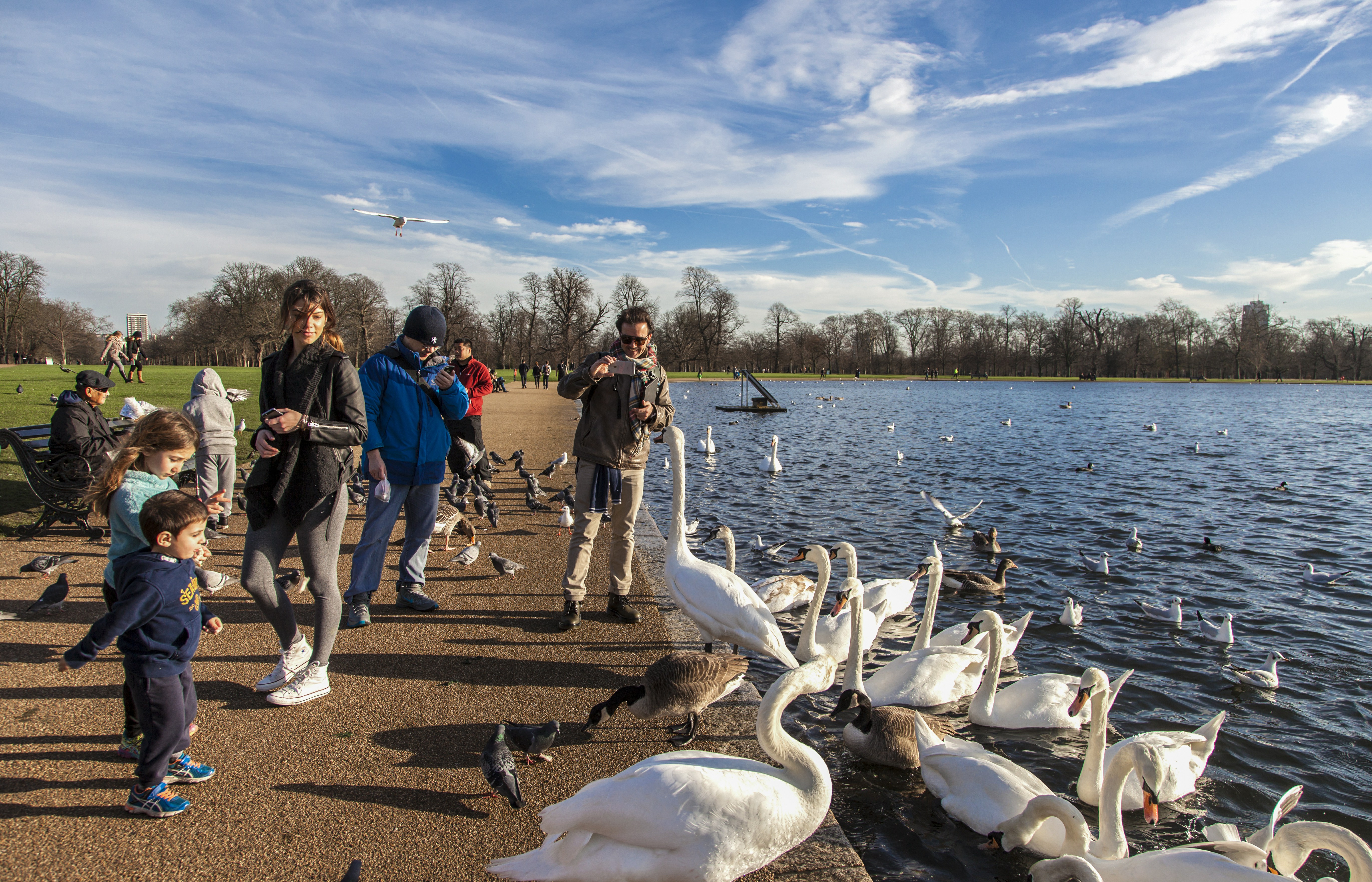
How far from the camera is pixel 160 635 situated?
113 inches

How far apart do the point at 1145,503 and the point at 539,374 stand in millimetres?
45491

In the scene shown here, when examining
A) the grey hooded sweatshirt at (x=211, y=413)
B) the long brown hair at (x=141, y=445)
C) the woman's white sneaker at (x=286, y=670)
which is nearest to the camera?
the long brown hair at (x=141, y=445)

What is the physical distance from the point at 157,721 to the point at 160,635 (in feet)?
1.21

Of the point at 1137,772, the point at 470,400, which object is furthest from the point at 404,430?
the point at 1137,772

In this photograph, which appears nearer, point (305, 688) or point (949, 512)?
point (305, 688)

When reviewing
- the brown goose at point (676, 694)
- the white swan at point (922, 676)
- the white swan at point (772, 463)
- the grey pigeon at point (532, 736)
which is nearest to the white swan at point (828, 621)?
the white swan at point (922, 676)

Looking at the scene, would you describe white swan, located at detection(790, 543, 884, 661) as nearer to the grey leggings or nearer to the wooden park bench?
the grey leggings

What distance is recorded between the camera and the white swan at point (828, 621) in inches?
207

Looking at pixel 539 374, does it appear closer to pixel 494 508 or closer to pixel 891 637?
pixel 494 508

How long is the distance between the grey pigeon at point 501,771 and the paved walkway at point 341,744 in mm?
110

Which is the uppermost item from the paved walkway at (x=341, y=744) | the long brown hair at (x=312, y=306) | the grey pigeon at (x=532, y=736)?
the long brown hair at (x=312, y=306)

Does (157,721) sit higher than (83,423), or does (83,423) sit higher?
(83,423)

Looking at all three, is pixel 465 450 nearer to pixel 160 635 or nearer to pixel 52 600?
pixel 52 600

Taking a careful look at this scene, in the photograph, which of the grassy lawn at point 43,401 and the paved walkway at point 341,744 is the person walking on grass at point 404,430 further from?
the grassy lawn at point 43,401
